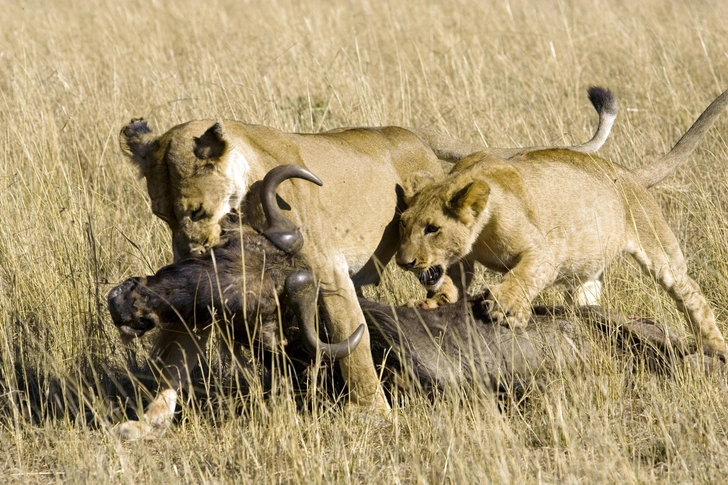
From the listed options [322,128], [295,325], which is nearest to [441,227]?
[295,325]

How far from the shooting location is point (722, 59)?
9.42 metres

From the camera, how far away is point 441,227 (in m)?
4.91

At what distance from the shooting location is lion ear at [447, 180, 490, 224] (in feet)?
15.9

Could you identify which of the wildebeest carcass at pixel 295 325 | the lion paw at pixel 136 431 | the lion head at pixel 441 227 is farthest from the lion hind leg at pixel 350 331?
Result: the lion paw at pixel 136 431

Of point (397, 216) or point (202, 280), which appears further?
point (397, 216)

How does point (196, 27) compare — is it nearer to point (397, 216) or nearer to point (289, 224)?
point (397, 216)

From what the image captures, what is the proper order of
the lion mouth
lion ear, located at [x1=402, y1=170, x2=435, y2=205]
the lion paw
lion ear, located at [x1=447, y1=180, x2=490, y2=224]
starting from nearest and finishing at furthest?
the lion paw < lion ear, located at [x1=447, y1=180, x2=490, y2=224] < the lion mouth < lion ear, located at [x1=402, y1=170, x2=435, y2=205]

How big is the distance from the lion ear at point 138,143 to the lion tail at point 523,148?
1752 mm

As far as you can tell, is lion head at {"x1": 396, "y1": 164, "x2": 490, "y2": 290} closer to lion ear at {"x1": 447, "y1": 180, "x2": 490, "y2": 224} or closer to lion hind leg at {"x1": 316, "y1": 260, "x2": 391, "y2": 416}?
lion ear at {"x1": 447, "y1": 180, "x2": 490, "y2": 224}

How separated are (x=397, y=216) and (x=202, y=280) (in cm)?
129

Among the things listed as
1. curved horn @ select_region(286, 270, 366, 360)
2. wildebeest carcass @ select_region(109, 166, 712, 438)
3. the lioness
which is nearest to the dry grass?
wildebeest carcass @ select_region(109, 166, 712, 438)

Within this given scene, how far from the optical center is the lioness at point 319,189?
168 inches

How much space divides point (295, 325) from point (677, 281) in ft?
6.92

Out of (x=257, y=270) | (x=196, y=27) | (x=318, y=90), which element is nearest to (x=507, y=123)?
(x=318, y=90)
